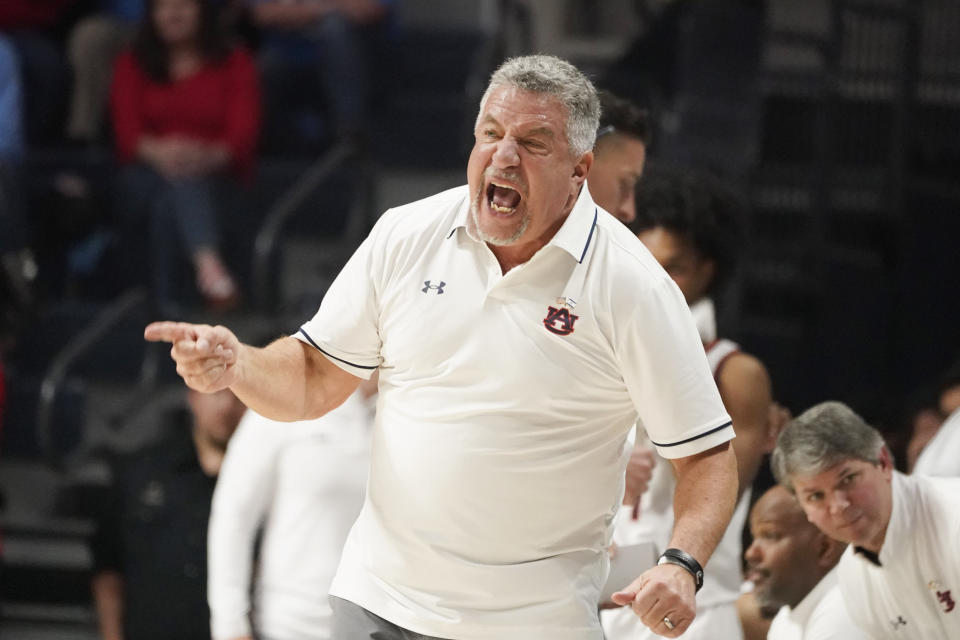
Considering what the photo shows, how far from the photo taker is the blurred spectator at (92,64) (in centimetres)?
762

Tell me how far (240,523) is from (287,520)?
14cm

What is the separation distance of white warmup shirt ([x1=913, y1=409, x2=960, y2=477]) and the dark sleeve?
8.86 feet

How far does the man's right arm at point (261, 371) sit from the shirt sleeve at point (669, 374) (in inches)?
23.7

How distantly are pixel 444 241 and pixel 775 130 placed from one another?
4.72 metres

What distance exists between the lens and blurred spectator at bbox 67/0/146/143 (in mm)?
7625

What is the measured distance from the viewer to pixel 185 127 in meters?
7.20

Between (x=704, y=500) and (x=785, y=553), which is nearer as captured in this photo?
(x=704, y=500)

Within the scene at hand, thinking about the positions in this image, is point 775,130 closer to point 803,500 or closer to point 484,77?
point 484,77

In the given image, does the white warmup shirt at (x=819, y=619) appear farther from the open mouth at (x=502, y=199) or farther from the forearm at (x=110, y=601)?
the forearm at (x=110, y=601)

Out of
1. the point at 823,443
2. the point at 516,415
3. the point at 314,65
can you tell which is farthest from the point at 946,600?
the point at 314,65

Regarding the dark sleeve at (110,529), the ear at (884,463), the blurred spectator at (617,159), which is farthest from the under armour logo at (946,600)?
the dark sleeve at (110,529)

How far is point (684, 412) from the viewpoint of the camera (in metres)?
2.79

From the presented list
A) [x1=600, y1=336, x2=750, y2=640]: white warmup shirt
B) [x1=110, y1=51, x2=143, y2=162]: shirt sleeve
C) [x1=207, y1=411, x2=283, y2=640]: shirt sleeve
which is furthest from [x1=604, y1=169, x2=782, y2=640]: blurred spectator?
[x1=110, y1=51, x2=143, y2=162]: shirt sleeve

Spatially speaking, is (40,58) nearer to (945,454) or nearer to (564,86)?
(945,454)
